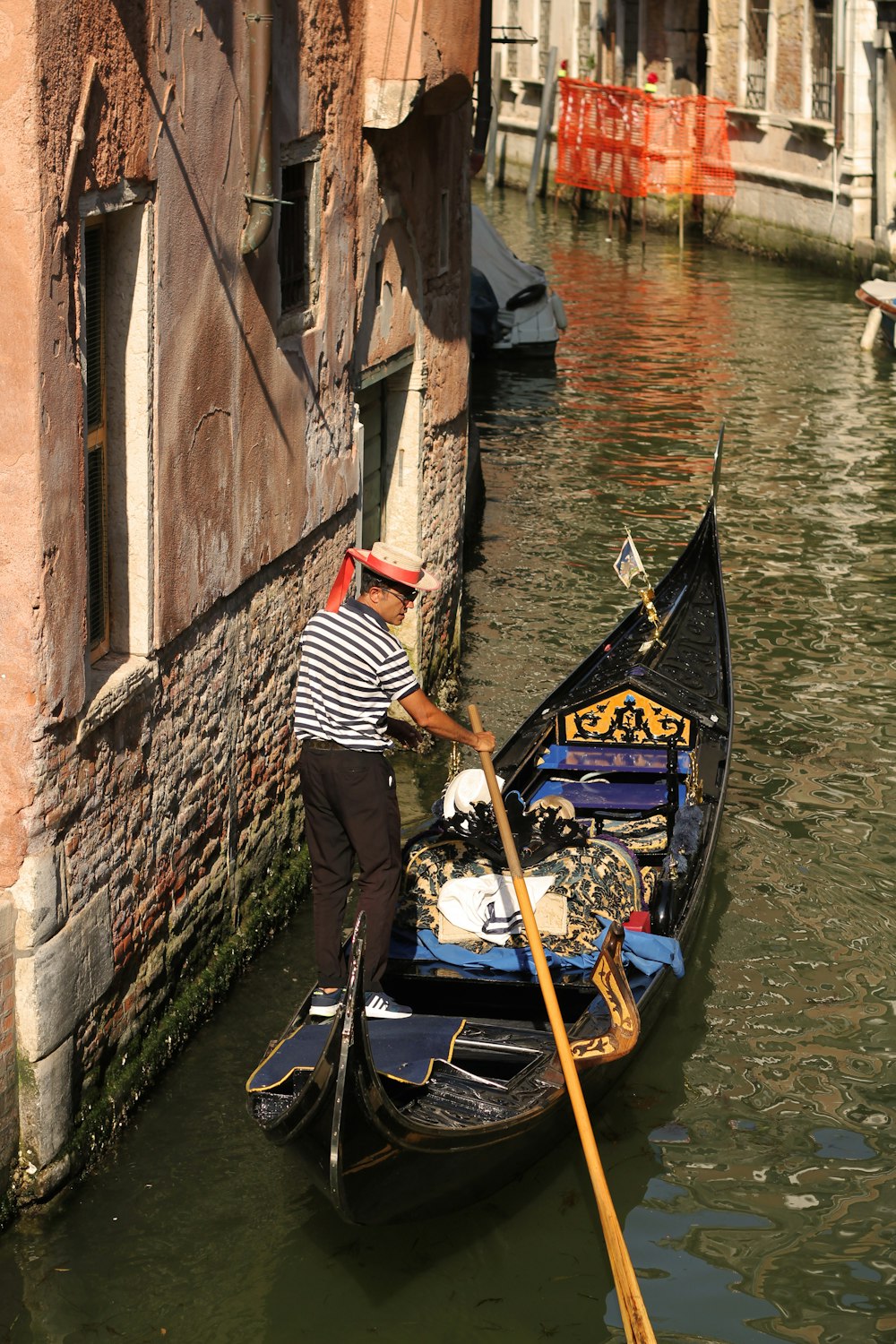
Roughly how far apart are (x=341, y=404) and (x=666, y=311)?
12512mm

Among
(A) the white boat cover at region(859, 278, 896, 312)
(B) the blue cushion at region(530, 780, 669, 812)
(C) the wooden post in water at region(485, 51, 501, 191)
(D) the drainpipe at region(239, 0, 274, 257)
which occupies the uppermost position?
(C) the wooden post in water at region(485, 51, 501, 191)

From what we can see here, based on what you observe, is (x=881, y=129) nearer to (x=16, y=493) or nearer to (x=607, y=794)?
(x=607, y=794)

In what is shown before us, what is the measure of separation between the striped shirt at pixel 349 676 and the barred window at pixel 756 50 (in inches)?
814

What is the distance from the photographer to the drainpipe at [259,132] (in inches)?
225

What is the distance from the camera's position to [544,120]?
94.3 feet

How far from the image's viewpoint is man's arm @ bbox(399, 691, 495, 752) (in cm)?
514

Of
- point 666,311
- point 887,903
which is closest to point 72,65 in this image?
point 887,903

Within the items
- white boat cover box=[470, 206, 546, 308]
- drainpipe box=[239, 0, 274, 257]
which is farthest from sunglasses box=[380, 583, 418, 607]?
white boat cover box=[470, 206, 546, 308]

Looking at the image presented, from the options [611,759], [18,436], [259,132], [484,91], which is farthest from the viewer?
[484,91]

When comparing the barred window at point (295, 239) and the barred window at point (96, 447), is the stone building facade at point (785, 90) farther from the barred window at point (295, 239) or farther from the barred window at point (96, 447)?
the barred window at point (96, 447)

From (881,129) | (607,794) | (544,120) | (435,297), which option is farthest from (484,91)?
(544,120)

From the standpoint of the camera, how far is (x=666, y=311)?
19156 millimetres

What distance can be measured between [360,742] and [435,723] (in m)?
0.21

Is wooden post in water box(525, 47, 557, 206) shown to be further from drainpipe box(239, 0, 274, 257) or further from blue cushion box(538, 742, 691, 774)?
drainpipe box(239, 0, 274, 257)
